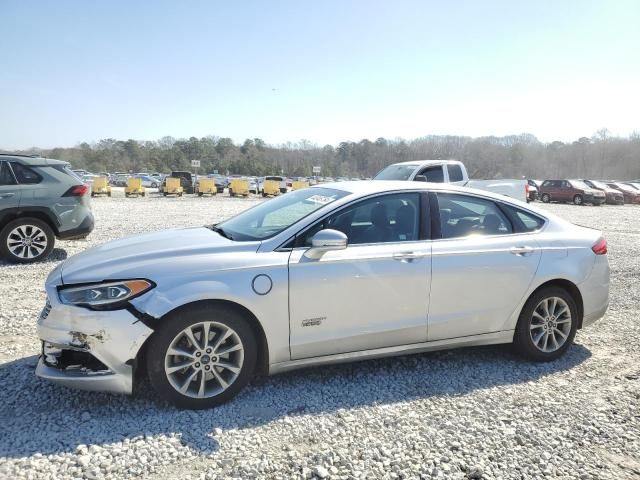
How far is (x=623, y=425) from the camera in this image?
319 cm

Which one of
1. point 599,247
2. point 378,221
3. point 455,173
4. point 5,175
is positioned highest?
point 455,173

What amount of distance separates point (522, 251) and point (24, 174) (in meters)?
7.69

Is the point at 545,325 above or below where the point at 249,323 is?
below

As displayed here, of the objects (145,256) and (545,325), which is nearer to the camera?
(145,256)

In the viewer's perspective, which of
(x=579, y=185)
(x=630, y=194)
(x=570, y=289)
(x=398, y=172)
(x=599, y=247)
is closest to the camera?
(x=570, y=289)

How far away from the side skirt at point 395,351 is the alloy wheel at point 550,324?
263 mm

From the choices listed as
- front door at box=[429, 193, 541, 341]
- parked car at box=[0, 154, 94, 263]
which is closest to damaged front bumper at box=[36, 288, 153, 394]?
front door at box=[429, 193, 541, 341]

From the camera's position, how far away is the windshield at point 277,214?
3693 mm

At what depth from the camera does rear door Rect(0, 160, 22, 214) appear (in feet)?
24.9

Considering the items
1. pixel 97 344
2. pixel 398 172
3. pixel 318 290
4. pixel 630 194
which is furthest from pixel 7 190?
pixel 630 194

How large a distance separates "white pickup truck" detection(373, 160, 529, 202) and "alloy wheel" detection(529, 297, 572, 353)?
800 centimetres

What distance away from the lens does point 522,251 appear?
13.3 ft

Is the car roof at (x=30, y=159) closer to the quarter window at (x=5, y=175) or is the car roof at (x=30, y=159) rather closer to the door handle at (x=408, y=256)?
the quarter window at (x=5, y=175)

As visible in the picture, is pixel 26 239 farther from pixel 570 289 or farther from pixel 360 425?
pixel 570 289
